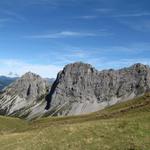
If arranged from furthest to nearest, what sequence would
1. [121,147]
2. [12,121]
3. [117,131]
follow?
[12,121], [117,131], [121,147]

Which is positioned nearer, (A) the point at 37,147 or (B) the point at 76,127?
(A) the point at 37,147

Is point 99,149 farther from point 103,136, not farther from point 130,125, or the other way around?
point 130,125

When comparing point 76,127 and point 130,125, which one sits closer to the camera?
point 130,125

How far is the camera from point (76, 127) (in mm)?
42438

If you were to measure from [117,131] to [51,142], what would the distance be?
7.30 metres

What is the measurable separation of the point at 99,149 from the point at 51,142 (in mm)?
7495

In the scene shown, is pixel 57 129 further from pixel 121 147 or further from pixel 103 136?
pixel 121 147

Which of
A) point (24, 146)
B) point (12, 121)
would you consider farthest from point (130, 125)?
point (12, 121)

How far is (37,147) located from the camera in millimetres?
37312

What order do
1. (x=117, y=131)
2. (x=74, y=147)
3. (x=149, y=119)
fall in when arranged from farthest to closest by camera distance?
(x=149, y=119), (x=117, y=131), (x=74, y=147)

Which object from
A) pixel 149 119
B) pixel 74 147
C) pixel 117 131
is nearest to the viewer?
pixel 74 147

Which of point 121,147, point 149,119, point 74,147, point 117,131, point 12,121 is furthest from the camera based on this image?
point 12,121

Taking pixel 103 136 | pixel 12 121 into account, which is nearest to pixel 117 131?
pixel 103 136

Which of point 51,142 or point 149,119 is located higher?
point 149,119
